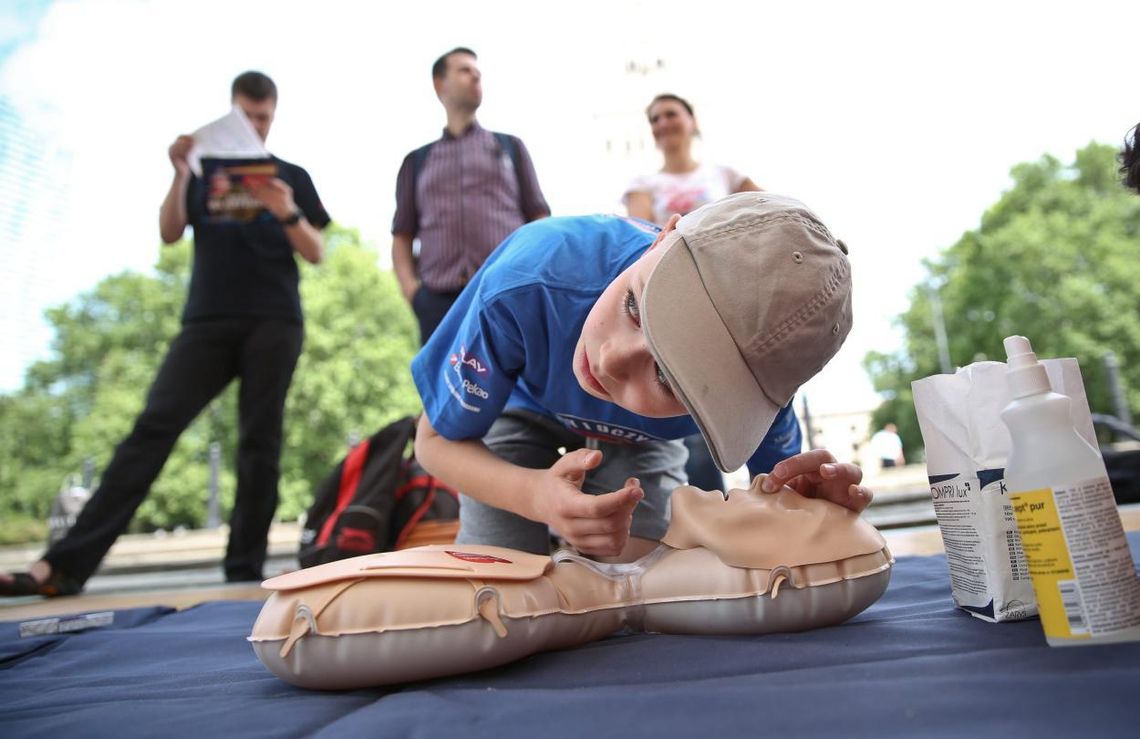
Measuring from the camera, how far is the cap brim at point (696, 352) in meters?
0.84

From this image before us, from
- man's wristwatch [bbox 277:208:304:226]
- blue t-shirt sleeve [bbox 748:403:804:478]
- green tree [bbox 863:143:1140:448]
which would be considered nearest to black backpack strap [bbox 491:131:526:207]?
man's wristwatch [bbox 277:208:304:226]

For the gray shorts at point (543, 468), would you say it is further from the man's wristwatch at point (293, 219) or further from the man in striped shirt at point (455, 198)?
the man's wristwatch at point (293, 219)

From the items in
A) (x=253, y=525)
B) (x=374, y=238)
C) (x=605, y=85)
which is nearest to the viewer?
(x=253, y=525)

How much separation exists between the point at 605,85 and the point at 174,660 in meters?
31.4

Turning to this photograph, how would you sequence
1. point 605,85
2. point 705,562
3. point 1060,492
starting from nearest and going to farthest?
1. point 1060,492
2. point 705,562
3. point 605,85

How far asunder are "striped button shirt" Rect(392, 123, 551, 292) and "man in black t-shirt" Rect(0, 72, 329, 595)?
16.9 inches

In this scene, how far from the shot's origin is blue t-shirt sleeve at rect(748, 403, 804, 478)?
1303 mm

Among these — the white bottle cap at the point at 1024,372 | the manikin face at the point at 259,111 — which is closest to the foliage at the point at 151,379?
the manikin face at the point at 259,111

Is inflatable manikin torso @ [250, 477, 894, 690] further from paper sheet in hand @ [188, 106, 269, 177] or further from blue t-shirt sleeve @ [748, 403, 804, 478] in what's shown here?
paper sheet in hand @ [188, 106, 269, 177]

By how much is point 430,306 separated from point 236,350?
0.75 meters

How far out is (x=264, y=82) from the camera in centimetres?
290

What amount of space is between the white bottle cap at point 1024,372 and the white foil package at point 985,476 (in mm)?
146

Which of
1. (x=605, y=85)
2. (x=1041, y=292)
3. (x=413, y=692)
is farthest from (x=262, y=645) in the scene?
(x=605, y=85)

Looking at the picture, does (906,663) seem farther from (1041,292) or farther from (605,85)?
(605,85)
